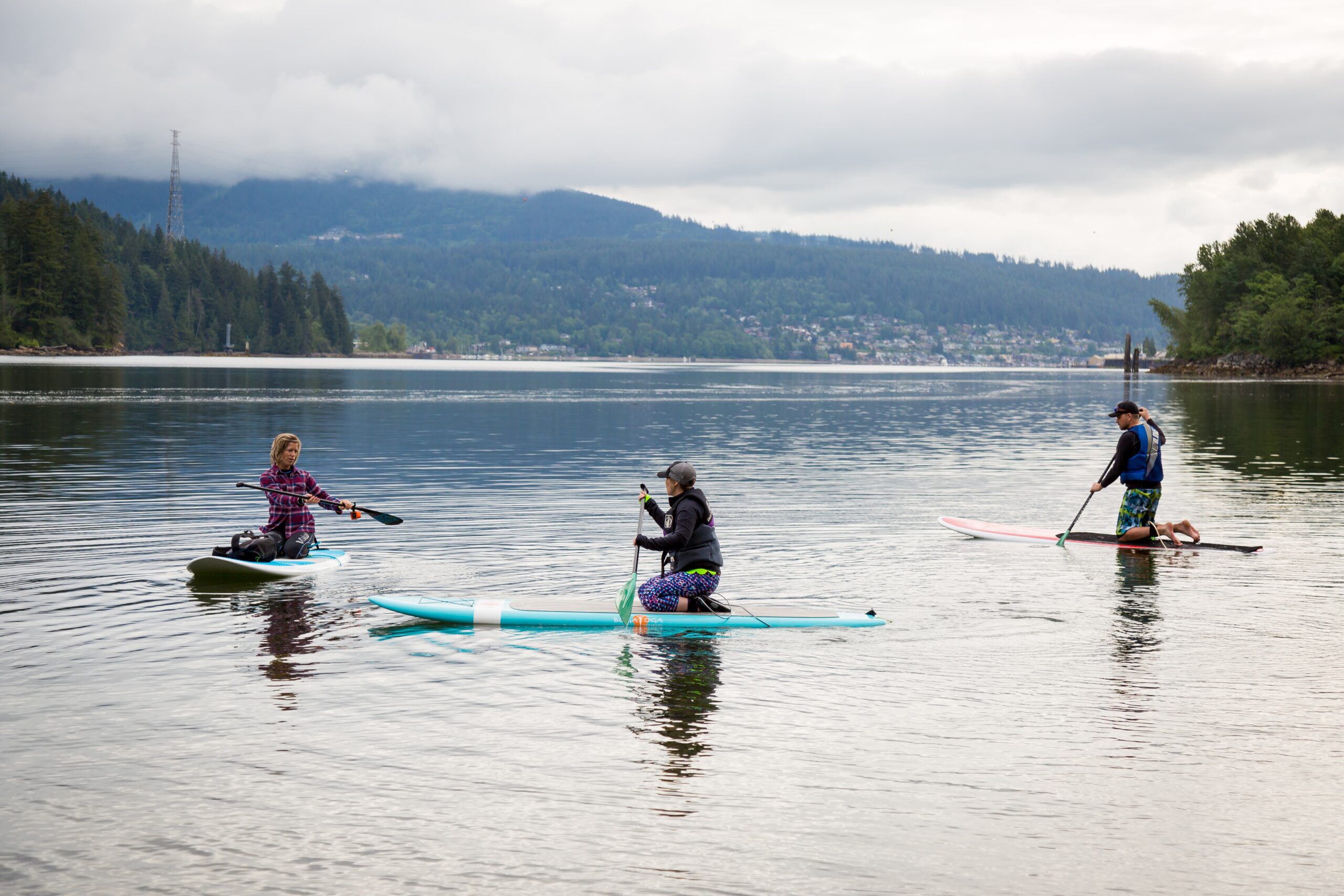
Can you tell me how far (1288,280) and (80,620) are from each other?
589 feet

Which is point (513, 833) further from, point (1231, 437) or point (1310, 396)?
point (1310, 396)

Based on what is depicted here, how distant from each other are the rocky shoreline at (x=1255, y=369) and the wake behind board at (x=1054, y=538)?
141 meters

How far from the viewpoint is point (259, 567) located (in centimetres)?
1827

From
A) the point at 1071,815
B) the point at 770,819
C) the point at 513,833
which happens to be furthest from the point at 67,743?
the point at 1071,815

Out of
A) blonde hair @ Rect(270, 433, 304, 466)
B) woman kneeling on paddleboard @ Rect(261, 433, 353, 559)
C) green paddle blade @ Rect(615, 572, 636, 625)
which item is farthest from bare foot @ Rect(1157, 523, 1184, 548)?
blonde hair @ Rect(270, 433, 304, 466)

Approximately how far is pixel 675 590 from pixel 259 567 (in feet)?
22.1

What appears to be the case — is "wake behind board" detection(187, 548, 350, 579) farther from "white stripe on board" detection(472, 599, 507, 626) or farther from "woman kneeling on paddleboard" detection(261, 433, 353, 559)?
"white stripe on board" detection(472, 599, 507, 626)

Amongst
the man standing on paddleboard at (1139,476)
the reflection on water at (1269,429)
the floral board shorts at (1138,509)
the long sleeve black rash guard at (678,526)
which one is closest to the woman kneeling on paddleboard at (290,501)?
the long sleeve black rash guard at (678,526)

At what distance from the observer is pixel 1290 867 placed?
8102 millimetres

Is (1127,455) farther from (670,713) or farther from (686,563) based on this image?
(670,713)

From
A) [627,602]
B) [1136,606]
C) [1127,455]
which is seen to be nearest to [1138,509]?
[1127,455]

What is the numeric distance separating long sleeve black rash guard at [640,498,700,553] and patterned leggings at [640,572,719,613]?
0.48 metres

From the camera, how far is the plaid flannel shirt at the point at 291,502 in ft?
62.6

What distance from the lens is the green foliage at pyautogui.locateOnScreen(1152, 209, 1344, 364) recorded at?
152 metres
